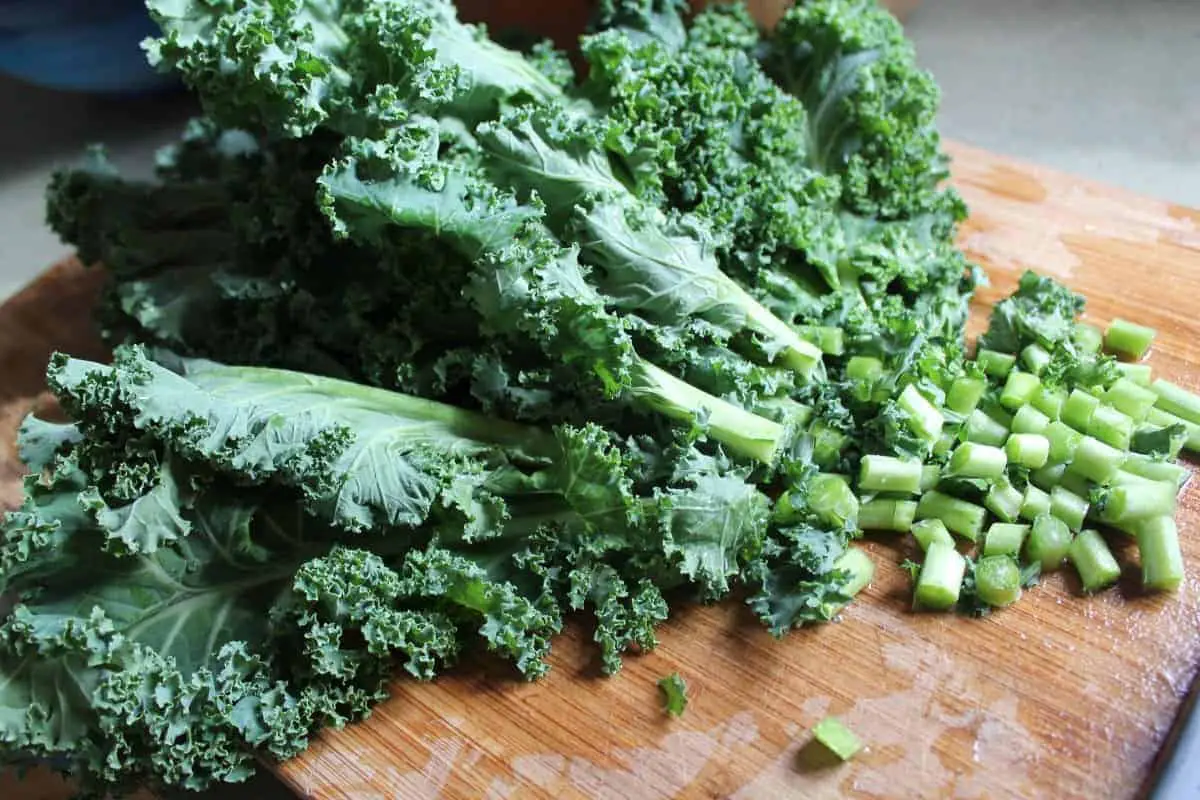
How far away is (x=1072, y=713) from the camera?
6.21ft

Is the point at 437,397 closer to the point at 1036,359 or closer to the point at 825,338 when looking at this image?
the point at 825,338

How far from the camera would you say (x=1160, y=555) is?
2.03 metres

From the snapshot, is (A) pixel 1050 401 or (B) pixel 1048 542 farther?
(A) pixel 1050 401

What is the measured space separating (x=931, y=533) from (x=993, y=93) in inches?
87.9

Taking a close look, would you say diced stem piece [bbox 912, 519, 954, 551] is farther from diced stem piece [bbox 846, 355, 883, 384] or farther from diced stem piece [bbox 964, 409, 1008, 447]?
diced stem piece [bbox 846, 355, 883, 384]

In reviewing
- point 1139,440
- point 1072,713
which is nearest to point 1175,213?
point 1139,440

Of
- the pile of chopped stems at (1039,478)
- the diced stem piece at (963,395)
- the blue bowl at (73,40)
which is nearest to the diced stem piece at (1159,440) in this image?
the pile of chopped stems at (1039,478)

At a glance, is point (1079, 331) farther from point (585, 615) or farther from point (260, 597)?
point (260, 597)

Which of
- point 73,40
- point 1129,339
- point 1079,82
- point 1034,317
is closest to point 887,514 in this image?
point 1034,317

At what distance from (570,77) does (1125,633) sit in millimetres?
1810

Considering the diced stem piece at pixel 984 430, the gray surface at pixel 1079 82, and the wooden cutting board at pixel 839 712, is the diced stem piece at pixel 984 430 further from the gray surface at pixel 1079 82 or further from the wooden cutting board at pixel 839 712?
the gray surface at pixel 1079 82

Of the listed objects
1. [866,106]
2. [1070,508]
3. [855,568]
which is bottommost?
[855,568]

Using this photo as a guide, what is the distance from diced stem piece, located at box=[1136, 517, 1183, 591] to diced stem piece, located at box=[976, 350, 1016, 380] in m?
0.47

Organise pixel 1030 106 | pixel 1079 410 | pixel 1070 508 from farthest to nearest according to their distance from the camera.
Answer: pixel 1030 106, pixel 1079 410, pixel 1070 508
